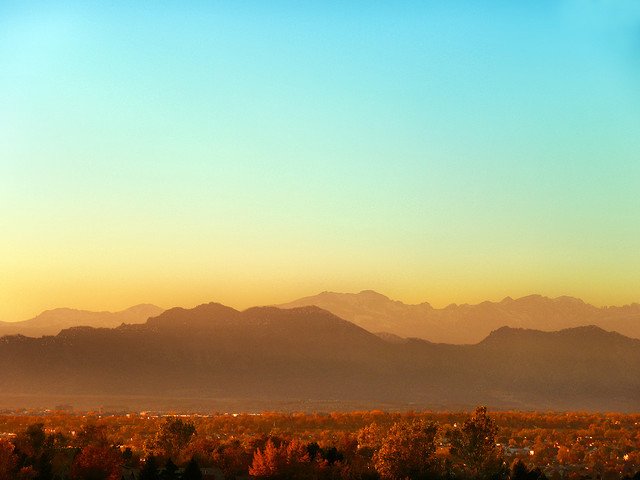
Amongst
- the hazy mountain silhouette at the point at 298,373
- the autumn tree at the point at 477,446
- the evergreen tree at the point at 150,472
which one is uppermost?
the hazy mountain silhouette at the point at 298,373

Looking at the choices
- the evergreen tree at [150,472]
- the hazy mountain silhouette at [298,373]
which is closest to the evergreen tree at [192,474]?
the evergreen tree at [150,472]

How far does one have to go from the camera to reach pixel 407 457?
39.5 m

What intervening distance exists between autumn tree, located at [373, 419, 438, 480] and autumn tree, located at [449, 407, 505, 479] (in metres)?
2.07

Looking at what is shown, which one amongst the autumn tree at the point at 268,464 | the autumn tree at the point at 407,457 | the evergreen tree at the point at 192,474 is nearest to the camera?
the evergreen tree at the point at 192,474

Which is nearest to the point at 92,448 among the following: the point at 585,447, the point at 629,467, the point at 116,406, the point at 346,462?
the point at 346,462

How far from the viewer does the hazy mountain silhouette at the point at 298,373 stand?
6688 inches

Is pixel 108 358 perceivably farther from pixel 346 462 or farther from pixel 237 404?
pixel 346 462

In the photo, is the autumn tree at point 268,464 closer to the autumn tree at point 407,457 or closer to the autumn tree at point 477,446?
the autumn tree at point 407,457

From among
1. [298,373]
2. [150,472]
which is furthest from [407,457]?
[298,373]

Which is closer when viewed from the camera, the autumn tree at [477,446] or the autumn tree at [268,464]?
the autumn tree at [268,464]

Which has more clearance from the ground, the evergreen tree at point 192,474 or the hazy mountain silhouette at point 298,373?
the hazy mountain silhouette at point 298,373

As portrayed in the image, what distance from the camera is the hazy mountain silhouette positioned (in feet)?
557

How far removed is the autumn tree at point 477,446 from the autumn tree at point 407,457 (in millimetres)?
2073

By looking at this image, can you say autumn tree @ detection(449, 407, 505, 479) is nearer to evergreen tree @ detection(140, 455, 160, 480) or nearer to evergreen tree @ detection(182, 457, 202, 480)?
evergreen tree @ detection(182, 457, 202, 480)
